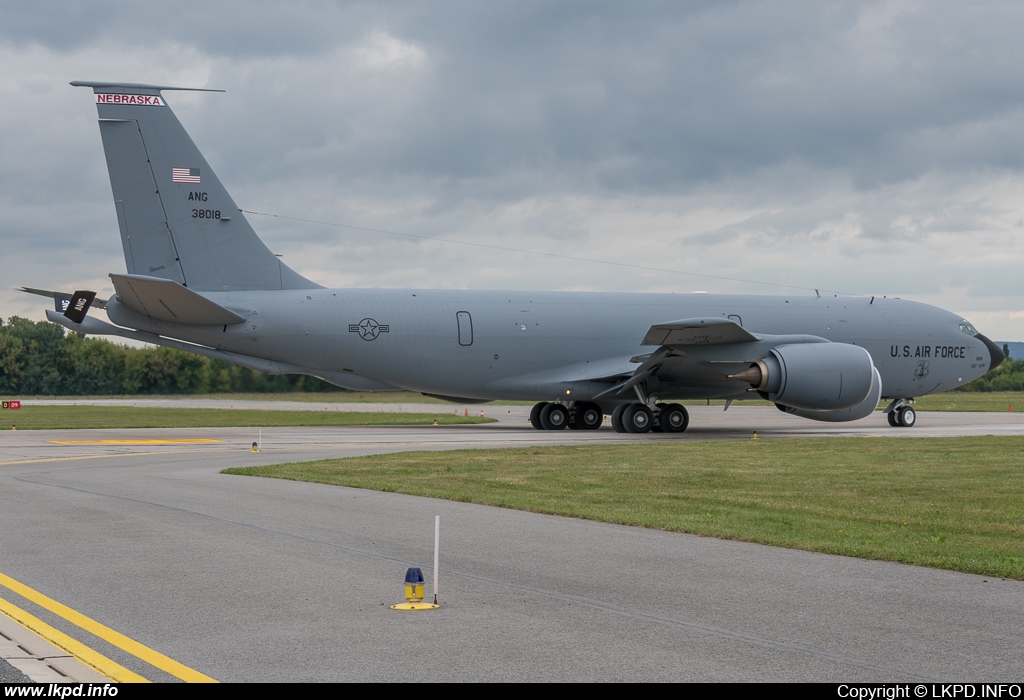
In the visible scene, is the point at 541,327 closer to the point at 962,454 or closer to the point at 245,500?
the point at 962,454

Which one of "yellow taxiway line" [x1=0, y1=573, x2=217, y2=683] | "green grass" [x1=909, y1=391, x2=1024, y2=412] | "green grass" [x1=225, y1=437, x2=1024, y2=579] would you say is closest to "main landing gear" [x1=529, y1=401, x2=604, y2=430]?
"green grass" [x1=225, y1=437, x2=1024, y2=579]

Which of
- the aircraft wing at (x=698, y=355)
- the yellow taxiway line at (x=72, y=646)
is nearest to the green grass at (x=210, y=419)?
the aircraft wing at (x=698, y=355)

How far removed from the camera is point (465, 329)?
29734mm

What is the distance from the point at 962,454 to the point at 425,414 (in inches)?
1073

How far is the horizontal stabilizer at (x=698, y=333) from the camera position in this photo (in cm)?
2623

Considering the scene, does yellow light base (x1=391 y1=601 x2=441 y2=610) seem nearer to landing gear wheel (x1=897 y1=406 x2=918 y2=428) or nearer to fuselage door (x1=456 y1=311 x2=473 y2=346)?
fuselage door (x1=456 y1=311 x2=473 y2=346)

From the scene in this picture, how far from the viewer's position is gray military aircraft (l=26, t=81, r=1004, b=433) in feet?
86.6

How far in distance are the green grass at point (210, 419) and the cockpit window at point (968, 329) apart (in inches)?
682

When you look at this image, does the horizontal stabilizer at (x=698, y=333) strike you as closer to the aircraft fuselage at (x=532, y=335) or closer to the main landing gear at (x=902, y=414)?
the aircraft fuselage at (x=532, y=335)

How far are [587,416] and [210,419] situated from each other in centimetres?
1535

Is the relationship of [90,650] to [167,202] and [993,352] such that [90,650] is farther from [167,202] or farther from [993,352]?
[993,352]

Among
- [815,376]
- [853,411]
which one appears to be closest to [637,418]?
[815,376]

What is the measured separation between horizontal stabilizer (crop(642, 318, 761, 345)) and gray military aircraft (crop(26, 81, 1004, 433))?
6cm
